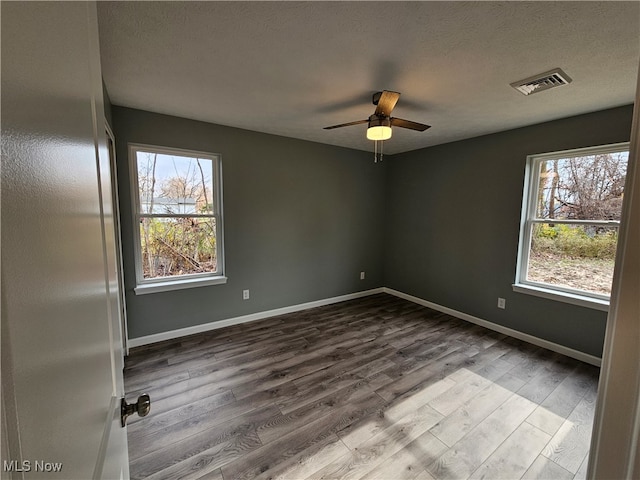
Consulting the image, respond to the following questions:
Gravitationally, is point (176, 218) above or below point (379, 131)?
below

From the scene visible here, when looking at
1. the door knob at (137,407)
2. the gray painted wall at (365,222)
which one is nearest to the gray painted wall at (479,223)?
the gray painted wall at (365,222)

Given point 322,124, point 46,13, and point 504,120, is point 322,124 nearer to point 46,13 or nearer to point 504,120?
point 504,120

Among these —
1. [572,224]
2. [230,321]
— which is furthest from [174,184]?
[572,224]

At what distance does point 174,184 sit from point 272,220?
1.20 metres

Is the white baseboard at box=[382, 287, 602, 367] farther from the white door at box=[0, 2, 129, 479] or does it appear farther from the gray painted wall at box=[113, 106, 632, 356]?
the white door at box=[0, 2, 129, 479]

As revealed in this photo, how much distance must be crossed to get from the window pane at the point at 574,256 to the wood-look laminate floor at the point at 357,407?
31.2 inches

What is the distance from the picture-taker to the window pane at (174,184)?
2.83 meters

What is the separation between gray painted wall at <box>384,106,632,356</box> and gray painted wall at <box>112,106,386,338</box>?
19.3 inches

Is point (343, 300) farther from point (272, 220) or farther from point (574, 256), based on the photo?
point (574, 256)

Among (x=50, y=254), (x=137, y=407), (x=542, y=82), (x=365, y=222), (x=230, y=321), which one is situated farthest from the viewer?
(x=365, y=222)

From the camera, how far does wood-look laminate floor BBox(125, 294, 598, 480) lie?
156 cm

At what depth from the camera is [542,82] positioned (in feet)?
6.48

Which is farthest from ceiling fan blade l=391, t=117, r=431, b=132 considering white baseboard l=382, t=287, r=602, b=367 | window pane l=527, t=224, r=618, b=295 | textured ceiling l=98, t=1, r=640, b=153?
white baseboard l=382, t=287, r=602, b=367

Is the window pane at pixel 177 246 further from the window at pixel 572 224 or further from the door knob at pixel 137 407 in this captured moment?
the window at pixel 572 224
